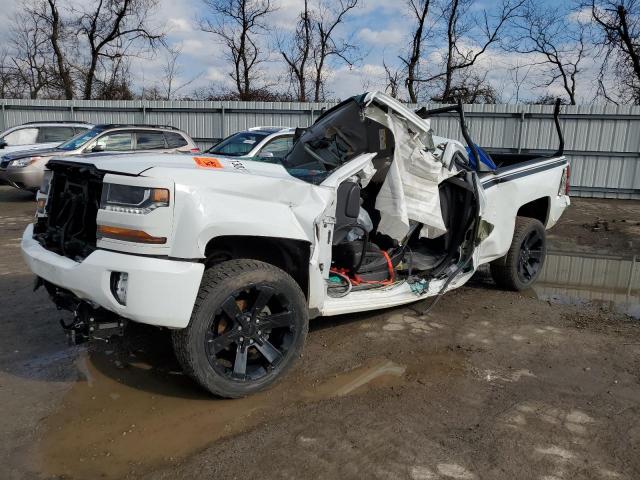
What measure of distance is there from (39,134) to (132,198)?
1307cm

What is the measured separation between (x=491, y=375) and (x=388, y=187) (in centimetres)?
158

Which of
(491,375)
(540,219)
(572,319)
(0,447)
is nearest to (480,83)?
(540,219)

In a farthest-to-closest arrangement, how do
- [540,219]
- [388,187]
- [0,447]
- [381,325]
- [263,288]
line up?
[540,219], [381,325], [388,187], [263,288], [0,447]

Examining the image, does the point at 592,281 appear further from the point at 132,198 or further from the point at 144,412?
the point at 132,198

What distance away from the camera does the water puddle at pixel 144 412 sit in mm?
2637

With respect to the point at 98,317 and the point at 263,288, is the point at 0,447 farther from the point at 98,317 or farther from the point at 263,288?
the point at 263,288

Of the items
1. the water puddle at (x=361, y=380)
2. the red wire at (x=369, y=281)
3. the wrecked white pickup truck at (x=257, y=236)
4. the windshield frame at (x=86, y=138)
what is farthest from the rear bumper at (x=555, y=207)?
the windshield frame at (x=86, y=138)

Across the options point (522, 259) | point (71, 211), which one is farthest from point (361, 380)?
point (522, 259)

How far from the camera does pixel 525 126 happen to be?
51.9ft

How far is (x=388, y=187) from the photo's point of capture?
4.05 metres

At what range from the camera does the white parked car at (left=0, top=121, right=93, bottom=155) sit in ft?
44.0

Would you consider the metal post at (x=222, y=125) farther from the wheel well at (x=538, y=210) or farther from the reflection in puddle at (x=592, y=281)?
the wheel well at (x=538, y=210)

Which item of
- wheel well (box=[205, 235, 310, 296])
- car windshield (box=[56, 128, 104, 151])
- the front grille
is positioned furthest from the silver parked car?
wheel well (box=[205, 235, 310, 296])

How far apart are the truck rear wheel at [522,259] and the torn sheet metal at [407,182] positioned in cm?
168
